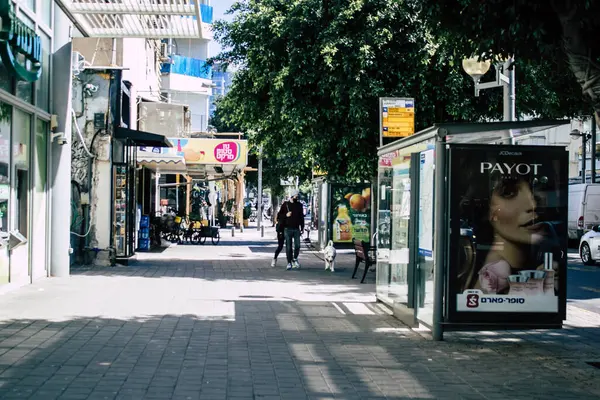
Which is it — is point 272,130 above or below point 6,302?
above

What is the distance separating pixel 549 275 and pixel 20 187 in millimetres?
9116

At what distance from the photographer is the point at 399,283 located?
10.7m

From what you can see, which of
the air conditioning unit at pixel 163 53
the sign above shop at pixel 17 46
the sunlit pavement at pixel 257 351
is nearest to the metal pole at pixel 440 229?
the sunlit pavement at pixel 257 351

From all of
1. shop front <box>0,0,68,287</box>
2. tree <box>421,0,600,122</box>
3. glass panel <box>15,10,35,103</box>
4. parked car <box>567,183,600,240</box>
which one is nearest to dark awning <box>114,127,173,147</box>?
shop front <box>0,0,68,287</box>

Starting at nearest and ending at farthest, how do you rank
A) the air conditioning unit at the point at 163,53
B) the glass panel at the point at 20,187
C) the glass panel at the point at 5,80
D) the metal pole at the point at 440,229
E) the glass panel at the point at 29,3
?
the metal pole at the point at 440,229 < the glass panel at the point at 5,80 < the glass panel at the point at 20,187 < the glass panel at the point at 29,3 < the air conditioning unit at the point at 163,53

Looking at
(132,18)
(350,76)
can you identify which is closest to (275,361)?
(132,18)

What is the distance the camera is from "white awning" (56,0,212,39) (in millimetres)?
14438

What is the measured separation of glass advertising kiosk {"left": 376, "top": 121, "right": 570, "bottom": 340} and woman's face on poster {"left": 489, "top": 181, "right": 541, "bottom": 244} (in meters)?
0.01

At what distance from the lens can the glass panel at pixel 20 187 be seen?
13.3 meters

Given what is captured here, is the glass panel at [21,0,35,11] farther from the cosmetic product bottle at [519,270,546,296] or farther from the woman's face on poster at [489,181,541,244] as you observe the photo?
the cosmetic product bottle at [519,270,546,296]

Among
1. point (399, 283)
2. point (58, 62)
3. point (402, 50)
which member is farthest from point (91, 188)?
point (399, 283)

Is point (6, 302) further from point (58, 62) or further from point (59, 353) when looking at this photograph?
point (58, 62)

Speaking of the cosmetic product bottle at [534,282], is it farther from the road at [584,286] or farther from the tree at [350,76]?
the tree at [350,76]

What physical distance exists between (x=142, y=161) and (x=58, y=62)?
8.89 metres
